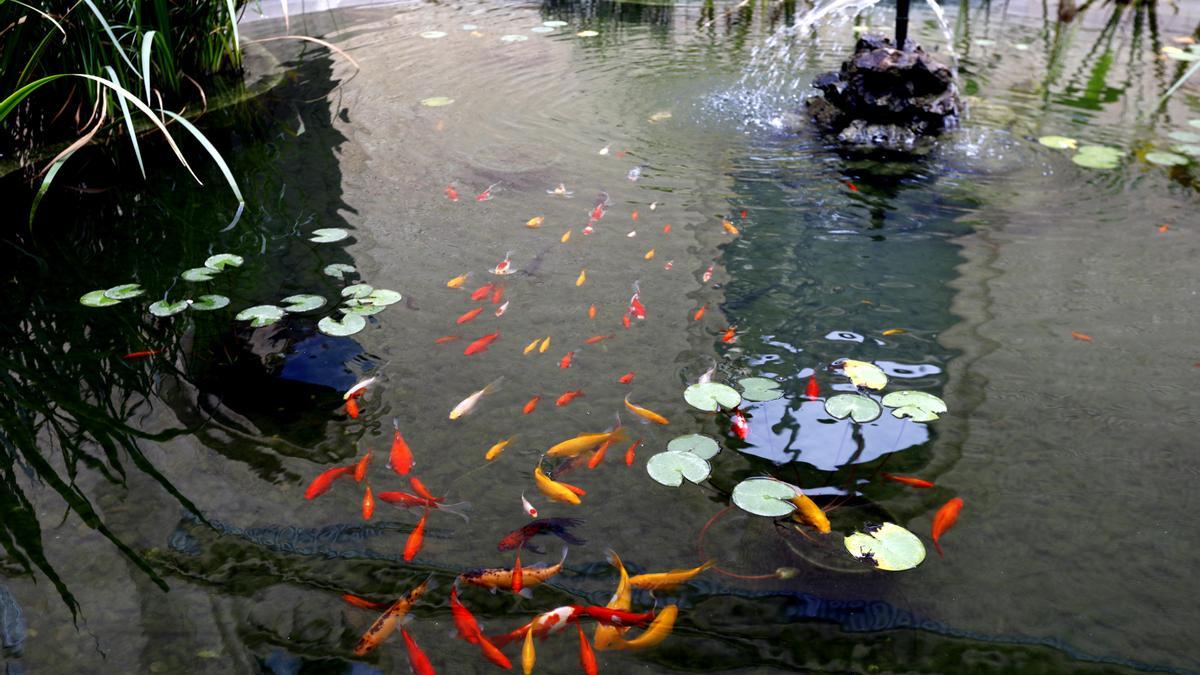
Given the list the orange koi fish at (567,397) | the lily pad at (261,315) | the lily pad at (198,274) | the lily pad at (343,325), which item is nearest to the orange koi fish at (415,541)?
the orange koi fish at (567,397)

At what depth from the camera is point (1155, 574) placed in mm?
1485

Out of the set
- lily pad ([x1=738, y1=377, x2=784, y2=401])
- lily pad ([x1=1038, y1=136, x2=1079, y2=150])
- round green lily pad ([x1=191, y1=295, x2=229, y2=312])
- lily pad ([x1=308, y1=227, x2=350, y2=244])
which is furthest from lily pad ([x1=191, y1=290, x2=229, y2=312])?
lily pad ([x1=1038, y1=136, x2=1079, y2=150])

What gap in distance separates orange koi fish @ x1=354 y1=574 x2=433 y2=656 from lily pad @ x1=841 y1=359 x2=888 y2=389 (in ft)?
3.43

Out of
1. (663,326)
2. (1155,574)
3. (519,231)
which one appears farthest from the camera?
(519,231)

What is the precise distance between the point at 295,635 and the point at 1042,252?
87.4 inches

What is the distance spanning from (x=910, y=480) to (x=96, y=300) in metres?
2.04

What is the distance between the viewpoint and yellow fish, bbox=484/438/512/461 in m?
1.78

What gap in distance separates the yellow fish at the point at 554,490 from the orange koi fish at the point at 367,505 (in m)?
0.32

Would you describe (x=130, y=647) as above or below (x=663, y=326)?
below

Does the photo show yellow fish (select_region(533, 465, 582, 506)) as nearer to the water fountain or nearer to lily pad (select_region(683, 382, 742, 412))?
lily pad (select_region(683, 382, 742, 412))

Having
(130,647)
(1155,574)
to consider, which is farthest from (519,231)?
(1155,574)

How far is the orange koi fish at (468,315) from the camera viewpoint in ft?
7.33

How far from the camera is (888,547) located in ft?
4.98

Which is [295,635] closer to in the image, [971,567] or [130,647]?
[130,647]
